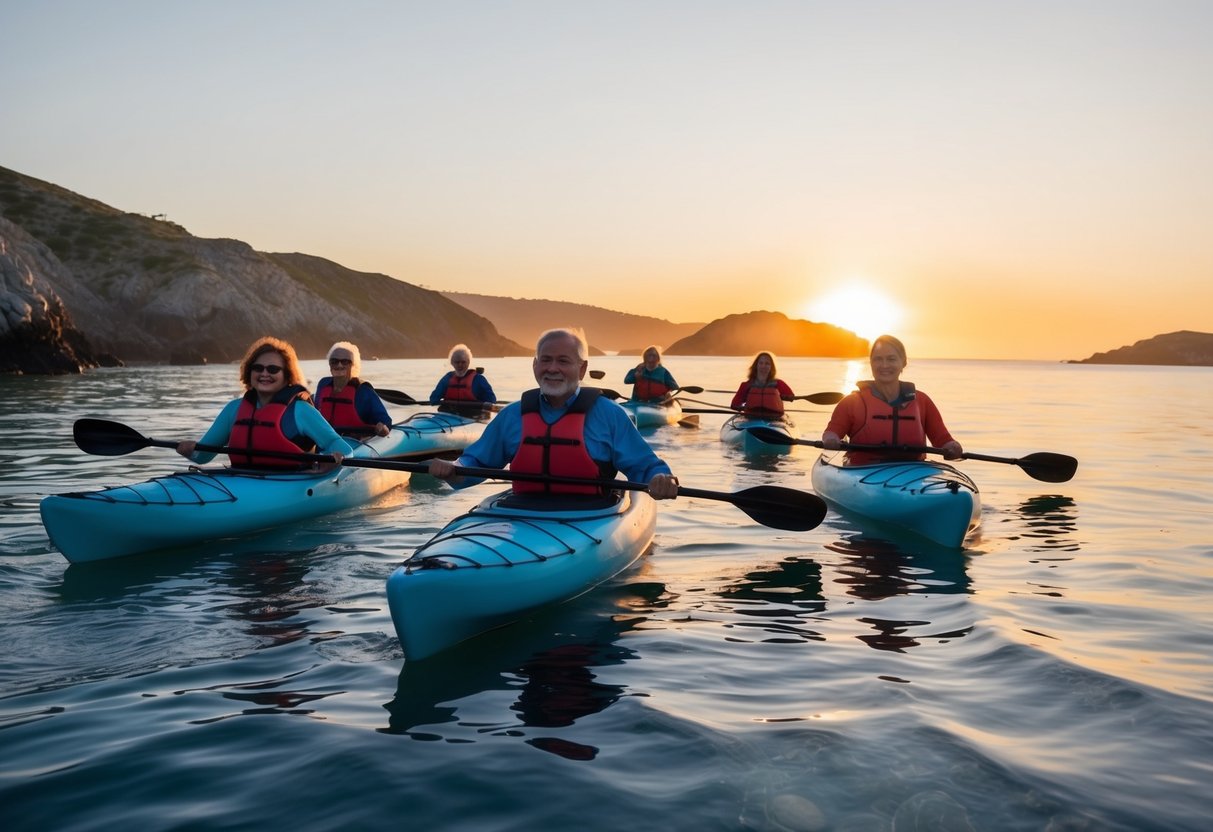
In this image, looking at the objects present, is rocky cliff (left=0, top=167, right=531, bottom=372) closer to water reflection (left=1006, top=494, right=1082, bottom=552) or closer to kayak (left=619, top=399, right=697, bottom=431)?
kayak (left=619, top=399, right=697, bottom=431)

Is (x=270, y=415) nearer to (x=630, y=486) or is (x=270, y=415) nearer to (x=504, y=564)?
(x=630, y=486)

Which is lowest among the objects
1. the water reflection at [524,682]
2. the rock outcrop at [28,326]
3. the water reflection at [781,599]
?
the water reflection at [524,682]

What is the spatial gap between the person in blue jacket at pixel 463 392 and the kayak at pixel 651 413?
4.05m

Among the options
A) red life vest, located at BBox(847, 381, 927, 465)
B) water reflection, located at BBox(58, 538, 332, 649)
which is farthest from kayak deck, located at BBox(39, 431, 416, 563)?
red life vest, located at BBox(847, 381, 927, 465)

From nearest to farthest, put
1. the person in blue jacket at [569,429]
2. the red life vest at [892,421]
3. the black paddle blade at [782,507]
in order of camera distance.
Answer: the person in blue jacket at [569,429] → the black paddle blade at [782,507] → the red life vest at [892,421]

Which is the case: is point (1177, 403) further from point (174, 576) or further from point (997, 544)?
point (174, 576)

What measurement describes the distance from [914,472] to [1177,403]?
3303 centimetres

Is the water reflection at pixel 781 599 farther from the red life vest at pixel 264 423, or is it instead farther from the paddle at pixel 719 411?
the paddle at pixel 719 411

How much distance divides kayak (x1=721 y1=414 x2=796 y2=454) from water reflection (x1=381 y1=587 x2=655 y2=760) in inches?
399

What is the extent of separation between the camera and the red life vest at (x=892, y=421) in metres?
9.13

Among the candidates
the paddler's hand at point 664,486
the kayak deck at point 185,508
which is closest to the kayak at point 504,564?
the paddler's hand at point 664,486

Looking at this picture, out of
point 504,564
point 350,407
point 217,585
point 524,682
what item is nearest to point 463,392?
point 350,407

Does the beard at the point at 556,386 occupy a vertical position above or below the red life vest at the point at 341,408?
above

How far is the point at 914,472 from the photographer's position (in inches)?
341
